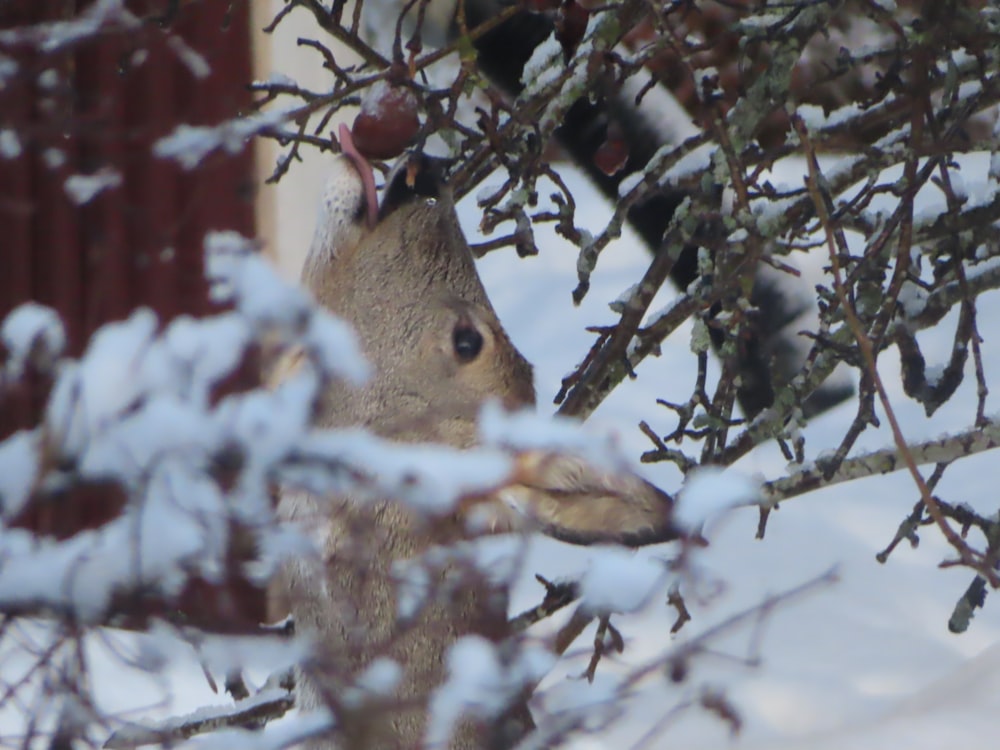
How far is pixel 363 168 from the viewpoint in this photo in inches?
91.4

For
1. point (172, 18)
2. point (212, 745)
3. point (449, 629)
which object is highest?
point (172, 18)

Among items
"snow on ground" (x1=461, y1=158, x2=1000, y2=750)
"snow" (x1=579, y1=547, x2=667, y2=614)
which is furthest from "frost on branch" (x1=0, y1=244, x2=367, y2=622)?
"snow on ground" (x1=461, y1=158, x2=1000, y2=750)

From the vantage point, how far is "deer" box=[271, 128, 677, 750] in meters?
1.78

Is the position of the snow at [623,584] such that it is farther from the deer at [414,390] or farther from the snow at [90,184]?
the snow at [90,184]

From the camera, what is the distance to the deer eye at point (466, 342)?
7.57 feet

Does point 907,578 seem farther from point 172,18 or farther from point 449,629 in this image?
point 172,18

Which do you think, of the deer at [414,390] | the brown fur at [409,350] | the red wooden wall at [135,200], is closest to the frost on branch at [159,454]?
the deer at [414,390]

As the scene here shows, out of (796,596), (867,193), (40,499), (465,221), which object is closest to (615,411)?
(465,221)

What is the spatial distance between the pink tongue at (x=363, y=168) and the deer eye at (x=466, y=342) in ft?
0.83

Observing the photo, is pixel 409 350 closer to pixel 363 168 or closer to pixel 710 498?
pixel 363 168

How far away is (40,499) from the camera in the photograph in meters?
0.98

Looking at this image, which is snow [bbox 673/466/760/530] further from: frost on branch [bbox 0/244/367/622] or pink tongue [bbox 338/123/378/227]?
pink tongue [bbox 338/123/378/227]

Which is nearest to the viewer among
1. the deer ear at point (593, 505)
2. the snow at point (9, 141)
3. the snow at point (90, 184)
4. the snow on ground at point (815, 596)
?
the snow at point (9, 141)

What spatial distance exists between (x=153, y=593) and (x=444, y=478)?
0.72ft
